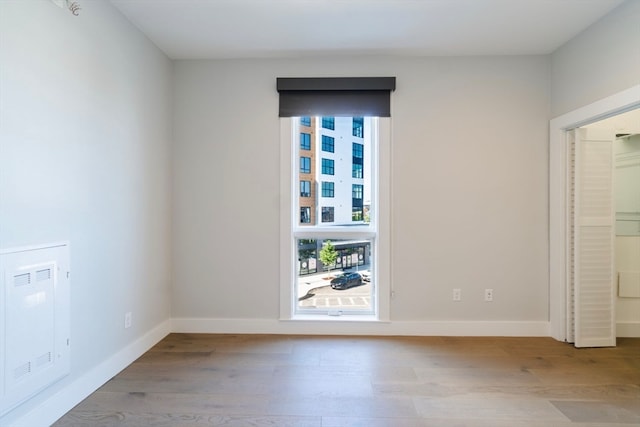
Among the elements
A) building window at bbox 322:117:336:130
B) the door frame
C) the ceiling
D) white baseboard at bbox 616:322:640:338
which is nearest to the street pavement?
building window at bbox 322:117:336:130

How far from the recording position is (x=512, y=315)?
302cm

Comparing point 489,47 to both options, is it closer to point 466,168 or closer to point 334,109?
point 466,168

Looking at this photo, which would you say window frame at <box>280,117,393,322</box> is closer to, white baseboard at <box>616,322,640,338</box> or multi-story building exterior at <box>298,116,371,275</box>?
multi-story building exterior at <box>298,116,371,275</box>

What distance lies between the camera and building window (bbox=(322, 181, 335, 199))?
10.5 ft

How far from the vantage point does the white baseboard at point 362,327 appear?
3.00 meters

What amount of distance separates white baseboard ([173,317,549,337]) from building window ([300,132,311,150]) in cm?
166

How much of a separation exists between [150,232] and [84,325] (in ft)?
2.95

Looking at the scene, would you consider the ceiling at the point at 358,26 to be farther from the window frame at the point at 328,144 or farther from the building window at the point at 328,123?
the window frame at the point at 328,144

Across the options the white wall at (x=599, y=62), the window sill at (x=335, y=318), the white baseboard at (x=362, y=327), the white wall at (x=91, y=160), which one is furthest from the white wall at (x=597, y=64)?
the white wall at (x=91, y=160)

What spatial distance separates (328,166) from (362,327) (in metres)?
1.57

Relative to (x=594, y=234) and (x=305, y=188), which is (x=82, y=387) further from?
(x=594, y=234)

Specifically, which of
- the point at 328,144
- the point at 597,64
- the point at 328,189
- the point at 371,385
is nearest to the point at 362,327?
the point at 371,385

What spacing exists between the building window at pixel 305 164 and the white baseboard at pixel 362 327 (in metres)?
1.43

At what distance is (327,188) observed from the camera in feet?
10.5
